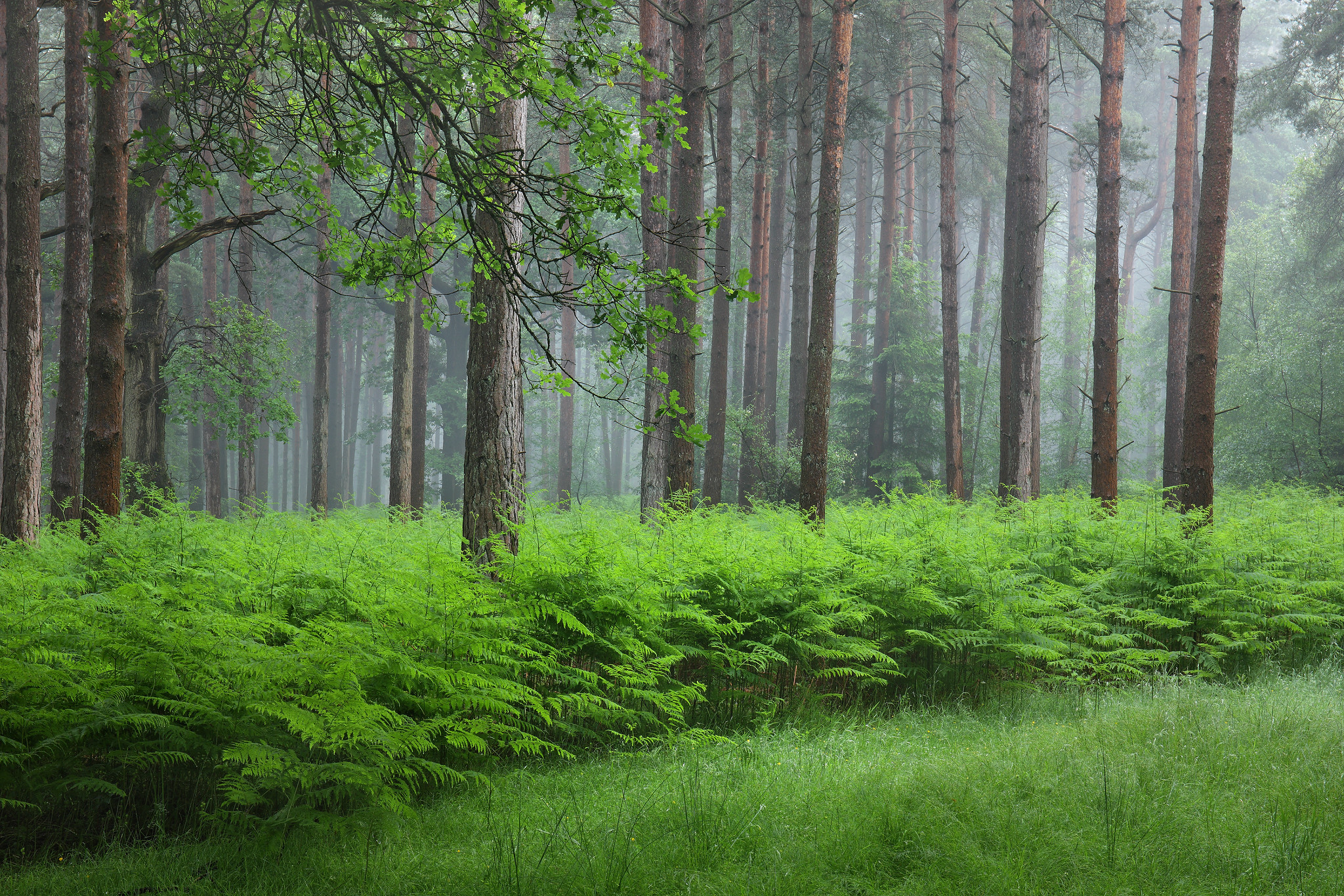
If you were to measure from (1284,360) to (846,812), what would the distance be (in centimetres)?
2031

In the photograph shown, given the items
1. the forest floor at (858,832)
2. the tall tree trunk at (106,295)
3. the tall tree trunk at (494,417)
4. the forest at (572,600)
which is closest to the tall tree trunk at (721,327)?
the forest at (572,600)

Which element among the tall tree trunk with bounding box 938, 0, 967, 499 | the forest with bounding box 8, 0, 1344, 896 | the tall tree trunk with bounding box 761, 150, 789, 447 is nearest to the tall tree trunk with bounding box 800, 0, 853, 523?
the forest with bounding box 8, 0, 1344, 896

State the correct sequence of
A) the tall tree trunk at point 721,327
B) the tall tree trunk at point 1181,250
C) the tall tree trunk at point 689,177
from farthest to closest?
the tall tree trunk at point 1181,250 → the tall tree trunk at point 721,327 → the tall tree trunk at point 689,177

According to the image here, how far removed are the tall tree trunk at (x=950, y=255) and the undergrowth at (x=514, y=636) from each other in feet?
28.9

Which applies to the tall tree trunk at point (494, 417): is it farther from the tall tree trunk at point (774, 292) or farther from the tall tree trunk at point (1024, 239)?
the tall tree trunk at point (774, 292)

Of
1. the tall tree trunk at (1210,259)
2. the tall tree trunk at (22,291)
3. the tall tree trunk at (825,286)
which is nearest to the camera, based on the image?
the tall tree trunk at (22,291)

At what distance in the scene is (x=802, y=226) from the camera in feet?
62.5

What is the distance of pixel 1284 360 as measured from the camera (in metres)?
18.7

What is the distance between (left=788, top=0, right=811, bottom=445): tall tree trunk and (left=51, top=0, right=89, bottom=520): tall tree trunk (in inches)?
437

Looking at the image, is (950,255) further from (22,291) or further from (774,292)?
(22,291)

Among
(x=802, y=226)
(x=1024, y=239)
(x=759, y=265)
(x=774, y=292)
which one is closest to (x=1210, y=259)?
(x=1024, y=239)

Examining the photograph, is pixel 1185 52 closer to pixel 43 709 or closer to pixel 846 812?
pixel 846 812

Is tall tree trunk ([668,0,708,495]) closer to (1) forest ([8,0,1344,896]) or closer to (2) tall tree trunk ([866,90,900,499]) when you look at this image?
(1) forest ([8,0,1344,896])

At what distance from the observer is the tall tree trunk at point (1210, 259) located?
401 inches
